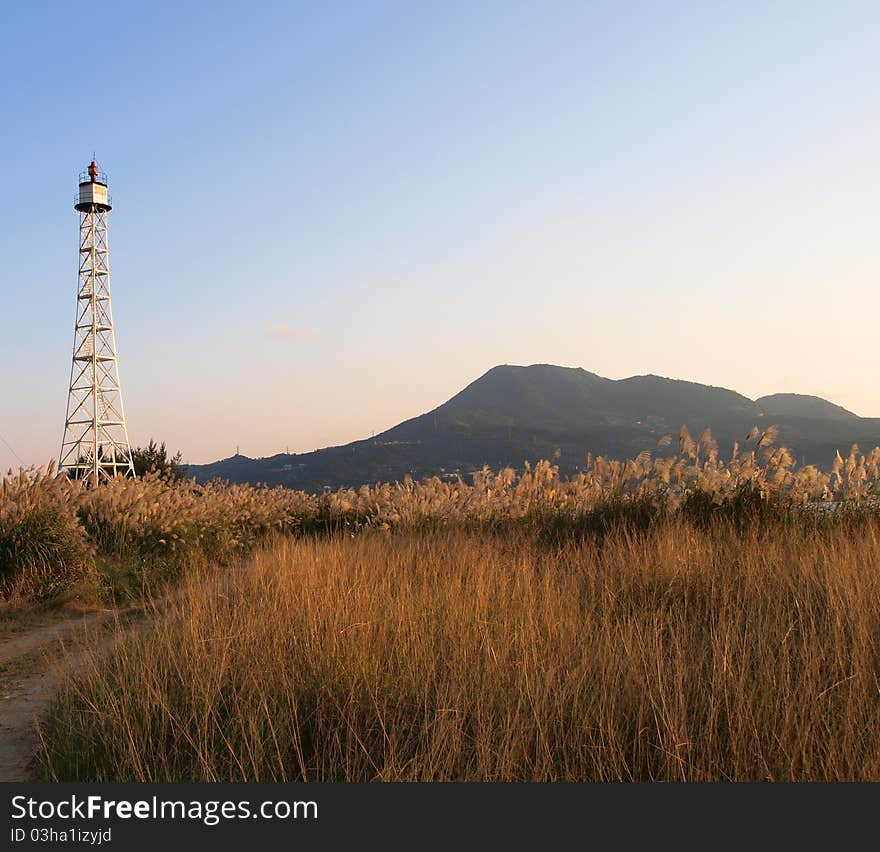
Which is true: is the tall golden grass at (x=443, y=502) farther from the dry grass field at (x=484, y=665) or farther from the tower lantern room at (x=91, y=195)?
the tower lantern room at (x=91, y=195)

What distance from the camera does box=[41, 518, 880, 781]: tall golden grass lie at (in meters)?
3.83

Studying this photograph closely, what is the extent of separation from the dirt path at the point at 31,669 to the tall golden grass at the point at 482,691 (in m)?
0.26

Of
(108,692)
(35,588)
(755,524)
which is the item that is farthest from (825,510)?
(35,588)

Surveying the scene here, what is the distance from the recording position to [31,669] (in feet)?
22.1

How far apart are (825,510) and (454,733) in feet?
30.2

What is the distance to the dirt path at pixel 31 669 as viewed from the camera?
4.77 meters

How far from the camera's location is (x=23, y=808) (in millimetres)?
3557

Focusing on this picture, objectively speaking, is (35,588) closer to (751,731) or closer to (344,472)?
(751,731)

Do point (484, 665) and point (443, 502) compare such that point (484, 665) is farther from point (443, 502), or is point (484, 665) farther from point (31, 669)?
point (443, 502)

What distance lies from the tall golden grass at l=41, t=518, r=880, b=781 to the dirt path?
0.26m

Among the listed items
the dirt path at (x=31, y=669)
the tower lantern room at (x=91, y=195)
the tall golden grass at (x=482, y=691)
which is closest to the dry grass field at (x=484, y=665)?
the tall golden grass at (x=482, y=691)

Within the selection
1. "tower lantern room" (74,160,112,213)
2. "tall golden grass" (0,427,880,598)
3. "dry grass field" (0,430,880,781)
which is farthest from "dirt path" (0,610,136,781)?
"tower lantern room" (74,160,112,213)

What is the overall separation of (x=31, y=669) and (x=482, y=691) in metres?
4.50

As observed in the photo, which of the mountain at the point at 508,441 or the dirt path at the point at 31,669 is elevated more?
the mountain at the point at 508,441
